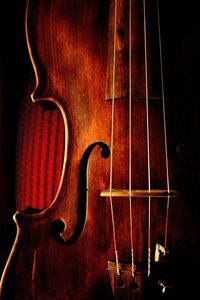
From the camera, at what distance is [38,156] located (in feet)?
2.94

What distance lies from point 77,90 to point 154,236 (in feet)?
1.15

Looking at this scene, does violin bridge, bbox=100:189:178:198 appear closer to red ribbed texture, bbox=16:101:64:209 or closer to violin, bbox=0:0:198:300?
violin, bbox=0:0:198:300

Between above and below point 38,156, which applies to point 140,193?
below

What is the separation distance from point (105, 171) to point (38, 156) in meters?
0.33

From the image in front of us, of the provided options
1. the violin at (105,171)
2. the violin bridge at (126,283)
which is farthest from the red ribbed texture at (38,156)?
the violin bridge at (126,283)

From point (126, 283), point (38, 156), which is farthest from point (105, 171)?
point (38, 156)

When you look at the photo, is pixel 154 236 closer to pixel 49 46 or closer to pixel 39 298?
pixel 39 298

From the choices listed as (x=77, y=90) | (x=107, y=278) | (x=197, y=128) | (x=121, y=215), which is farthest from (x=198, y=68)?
(x=107, y=278)

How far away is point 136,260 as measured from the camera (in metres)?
0.57

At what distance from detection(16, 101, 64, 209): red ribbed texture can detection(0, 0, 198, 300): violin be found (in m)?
0.19

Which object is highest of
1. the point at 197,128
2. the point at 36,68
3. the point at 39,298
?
the point at 36,68

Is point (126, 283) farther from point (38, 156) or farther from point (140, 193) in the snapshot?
point (38, 156)

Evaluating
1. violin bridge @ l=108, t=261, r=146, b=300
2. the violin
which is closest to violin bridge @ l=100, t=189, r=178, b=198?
the violin

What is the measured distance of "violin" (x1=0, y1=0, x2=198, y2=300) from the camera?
0.58 meters
